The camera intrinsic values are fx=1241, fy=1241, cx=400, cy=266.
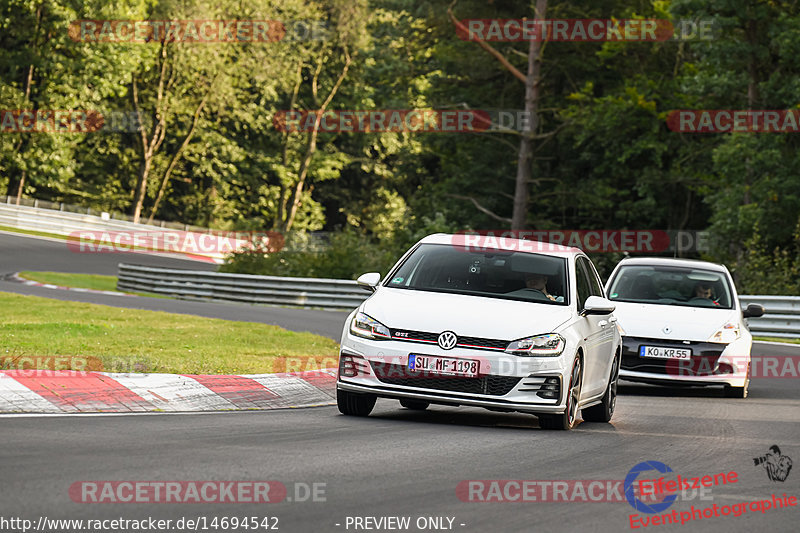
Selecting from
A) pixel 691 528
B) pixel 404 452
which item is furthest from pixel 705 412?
pixel 691 528

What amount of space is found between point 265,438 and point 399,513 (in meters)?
2.63

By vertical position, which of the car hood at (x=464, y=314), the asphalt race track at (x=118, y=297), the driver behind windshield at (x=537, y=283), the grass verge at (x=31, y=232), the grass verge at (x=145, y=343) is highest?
the driver behind windshield at (x=537, y=283)

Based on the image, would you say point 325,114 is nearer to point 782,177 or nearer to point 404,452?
point 782,177

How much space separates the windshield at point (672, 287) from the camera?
1578 cm

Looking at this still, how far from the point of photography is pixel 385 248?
39.8 meters

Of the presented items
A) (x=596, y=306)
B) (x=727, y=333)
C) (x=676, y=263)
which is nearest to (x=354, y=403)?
(x=596, y=306)

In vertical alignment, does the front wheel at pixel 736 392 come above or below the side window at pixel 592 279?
below

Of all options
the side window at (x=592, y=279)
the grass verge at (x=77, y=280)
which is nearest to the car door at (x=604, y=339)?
the side window at (x=592, y=279)

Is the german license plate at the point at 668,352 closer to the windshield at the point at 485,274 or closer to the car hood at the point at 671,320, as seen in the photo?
the car hood at the point at 671,320

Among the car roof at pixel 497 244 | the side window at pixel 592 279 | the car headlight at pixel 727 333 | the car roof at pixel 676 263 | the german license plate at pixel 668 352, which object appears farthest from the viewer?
the car roof at pixel 676 263

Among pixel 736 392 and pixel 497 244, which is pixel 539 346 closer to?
pixel 497 244

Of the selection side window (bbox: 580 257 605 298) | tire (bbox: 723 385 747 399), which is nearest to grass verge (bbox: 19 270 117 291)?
tire (bbox: 723 385 747 399)

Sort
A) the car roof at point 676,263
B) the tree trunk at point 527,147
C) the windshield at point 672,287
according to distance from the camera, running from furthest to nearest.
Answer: the tree trunk at point 527,147
the car roof at point 676,263
the windshield at point 672,287

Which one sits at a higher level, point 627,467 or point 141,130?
point 141,130
